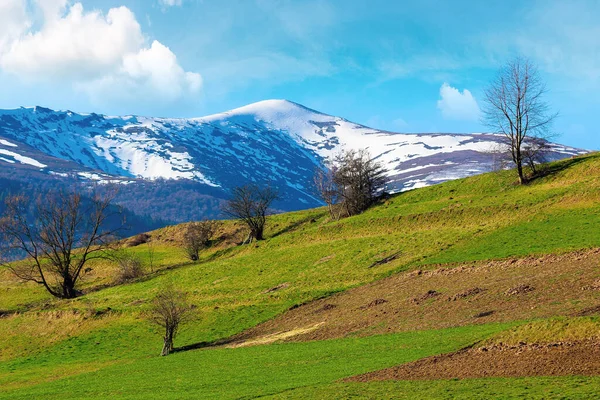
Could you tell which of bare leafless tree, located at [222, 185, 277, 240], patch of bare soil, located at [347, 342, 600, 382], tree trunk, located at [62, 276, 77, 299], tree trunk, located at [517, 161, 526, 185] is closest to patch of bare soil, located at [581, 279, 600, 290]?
patch of bare soil, located at [347, 342, 600, 382]

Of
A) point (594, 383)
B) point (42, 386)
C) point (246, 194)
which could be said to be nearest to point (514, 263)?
point (594, 383)

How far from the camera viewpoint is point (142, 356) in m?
45.9

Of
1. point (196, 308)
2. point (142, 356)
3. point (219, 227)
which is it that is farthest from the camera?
point (219, 227)

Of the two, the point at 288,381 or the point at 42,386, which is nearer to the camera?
the point at 288,381

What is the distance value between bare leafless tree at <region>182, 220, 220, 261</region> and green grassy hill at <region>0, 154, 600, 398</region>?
259 cm

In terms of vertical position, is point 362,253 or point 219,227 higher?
point 219,227

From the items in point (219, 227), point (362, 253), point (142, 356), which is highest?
point (219, 227)

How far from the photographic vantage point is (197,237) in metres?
93.9

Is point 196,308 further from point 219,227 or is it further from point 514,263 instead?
point 219,227

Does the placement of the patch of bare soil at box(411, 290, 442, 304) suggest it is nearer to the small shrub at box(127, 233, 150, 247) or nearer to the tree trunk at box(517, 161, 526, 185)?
the tree trunk at box(517, 161, 526, 185)

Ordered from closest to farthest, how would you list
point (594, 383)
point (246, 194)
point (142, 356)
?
point (594, 383) → point (142, 356) → point (246, 194)

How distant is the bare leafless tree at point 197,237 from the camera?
91.6 meters

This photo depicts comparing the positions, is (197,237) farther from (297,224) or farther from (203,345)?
(203,345)

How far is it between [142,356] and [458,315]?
24.5 m
